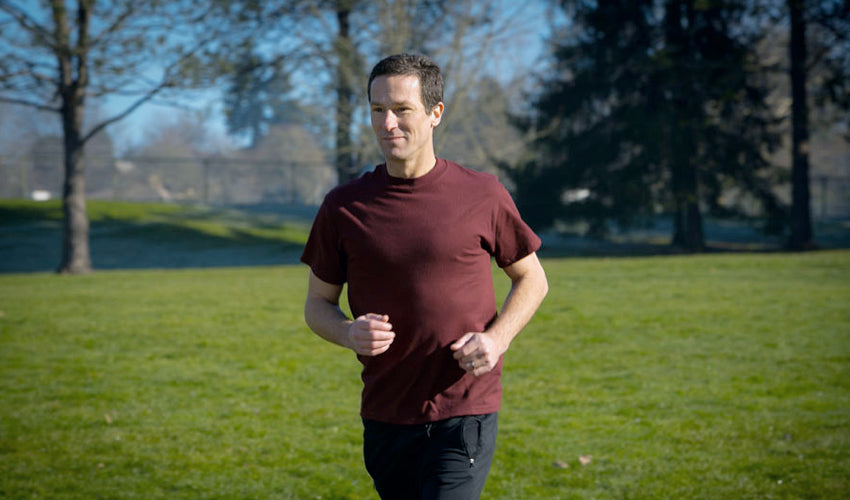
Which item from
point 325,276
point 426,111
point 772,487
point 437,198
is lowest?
point 772,487

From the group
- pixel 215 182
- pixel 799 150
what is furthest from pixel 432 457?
pixel 215 182

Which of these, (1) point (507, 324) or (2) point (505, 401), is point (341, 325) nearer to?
(1) point (507, 324)

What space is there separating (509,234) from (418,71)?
0.68m

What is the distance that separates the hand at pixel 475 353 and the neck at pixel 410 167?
0.62 meters

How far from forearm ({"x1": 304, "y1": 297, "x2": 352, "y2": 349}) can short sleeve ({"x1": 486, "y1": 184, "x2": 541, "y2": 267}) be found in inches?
24.1

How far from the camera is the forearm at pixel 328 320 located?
111 inches

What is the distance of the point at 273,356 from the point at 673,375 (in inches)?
182

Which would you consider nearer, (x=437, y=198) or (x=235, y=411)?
A: (x=437, y=198)

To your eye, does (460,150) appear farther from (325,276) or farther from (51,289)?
(325,276)

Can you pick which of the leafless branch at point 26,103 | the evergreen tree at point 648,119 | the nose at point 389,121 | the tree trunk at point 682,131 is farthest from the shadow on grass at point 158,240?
the nose at point 389,121

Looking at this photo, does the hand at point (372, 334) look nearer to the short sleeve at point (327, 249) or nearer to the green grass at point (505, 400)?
the short sleeve at point (327, 249)

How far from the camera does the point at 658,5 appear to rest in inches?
1169

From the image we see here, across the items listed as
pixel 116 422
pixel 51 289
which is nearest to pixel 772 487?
pixel 116 422

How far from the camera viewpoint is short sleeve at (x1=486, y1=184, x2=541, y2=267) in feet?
9.47
